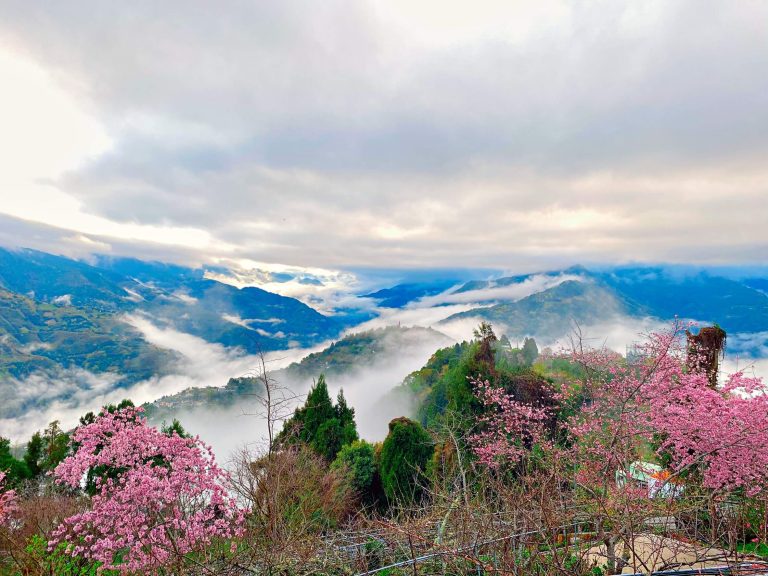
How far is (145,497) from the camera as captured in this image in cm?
938

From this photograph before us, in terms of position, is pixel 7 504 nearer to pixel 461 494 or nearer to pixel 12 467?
pixel 12 467

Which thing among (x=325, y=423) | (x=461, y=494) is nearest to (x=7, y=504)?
(x=325, y=423)

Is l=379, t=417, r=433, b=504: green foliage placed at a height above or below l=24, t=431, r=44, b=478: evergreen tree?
above

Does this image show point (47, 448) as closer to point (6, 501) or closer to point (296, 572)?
point (6, 501)

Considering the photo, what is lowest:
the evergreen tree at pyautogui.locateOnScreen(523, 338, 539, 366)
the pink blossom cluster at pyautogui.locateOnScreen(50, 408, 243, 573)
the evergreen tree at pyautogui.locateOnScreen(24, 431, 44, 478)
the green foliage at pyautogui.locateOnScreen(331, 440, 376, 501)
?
the evergreen tree at pyautogui.locateOnScreen(24, 431, 44, 478)

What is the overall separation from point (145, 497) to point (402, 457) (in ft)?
53.2

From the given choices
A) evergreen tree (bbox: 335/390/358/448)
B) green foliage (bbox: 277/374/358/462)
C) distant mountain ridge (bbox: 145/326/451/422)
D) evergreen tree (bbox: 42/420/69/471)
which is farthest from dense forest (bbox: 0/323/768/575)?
distant mountain ridge (bbox: 145/326/451/422)

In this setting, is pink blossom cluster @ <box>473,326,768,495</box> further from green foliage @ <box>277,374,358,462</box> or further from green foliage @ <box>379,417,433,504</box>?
green foliage @ <box>277,374,358,462</box>

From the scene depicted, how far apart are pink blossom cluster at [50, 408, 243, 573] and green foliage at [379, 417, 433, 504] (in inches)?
530

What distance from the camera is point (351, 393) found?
127125 millimetres

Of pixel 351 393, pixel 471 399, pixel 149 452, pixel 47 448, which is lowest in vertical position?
pixel 351 393

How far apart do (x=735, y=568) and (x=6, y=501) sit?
25.0 m

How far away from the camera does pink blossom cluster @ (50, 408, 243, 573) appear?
9344 mm

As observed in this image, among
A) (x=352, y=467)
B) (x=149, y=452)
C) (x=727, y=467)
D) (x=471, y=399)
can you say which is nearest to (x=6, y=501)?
(x=149, y=452)
